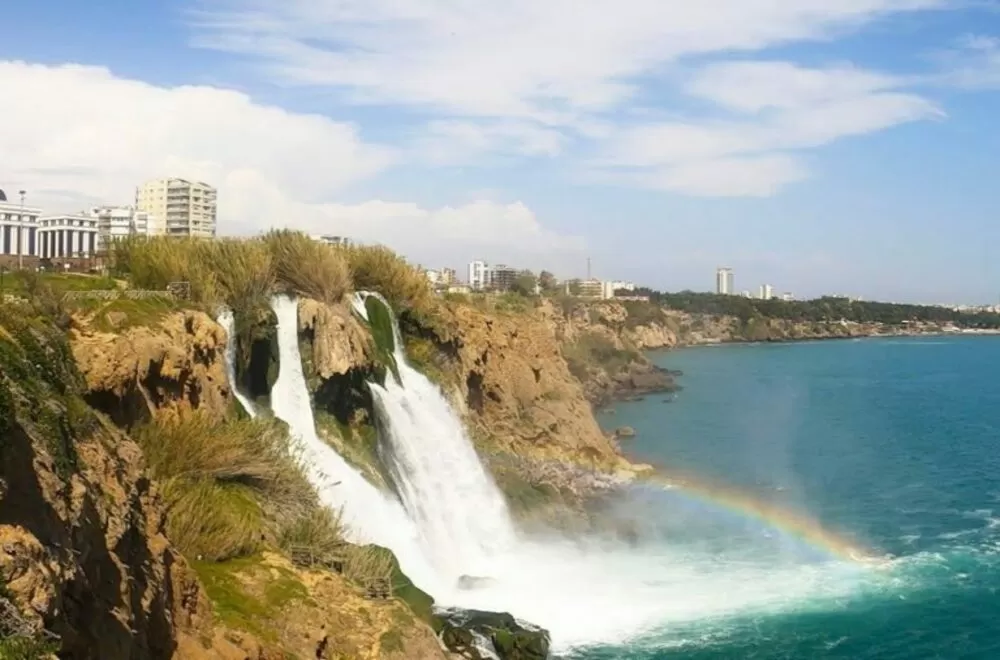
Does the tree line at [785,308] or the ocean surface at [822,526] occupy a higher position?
the tree line at [785,308]

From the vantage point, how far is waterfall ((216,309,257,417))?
2023 cm

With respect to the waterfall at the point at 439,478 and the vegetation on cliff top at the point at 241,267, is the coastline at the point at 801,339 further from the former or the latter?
the vegetation on cliff top at the point at 241,267

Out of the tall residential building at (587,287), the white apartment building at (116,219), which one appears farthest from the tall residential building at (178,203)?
the tall residential building at (587,287)

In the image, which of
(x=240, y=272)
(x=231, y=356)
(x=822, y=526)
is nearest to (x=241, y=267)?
(x=240, y=272)

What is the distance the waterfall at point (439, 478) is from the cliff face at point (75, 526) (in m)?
12.1

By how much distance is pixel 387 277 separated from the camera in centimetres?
3153

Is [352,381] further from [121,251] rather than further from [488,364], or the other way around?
[488,364]

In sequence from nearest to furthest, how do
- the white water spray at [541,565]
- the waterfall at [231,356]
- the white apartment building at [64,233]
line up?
the waterfall at [231,356], the white water spray at [541,565], the white apartment building at [64,233]

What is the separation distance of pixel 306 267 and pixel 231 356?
218 inches

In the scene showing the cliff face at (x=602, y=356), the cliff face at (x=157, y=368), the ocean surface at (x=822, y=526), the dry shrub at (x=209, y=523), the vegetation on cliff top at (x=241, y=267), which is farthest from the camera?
the cliff face at (x=602, y=356)

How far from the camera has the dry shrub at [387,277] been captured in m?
31.0

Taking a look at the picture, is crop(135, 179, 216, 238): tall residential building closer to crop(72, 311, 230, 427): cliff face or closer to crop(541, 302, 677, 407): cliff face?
crop(541, 302, 677, 407): cliff face

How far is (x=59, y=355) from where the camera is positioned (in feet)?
37.2

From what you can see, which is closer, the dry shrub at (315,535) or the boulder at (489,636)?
the dry shrub at (315,535)
